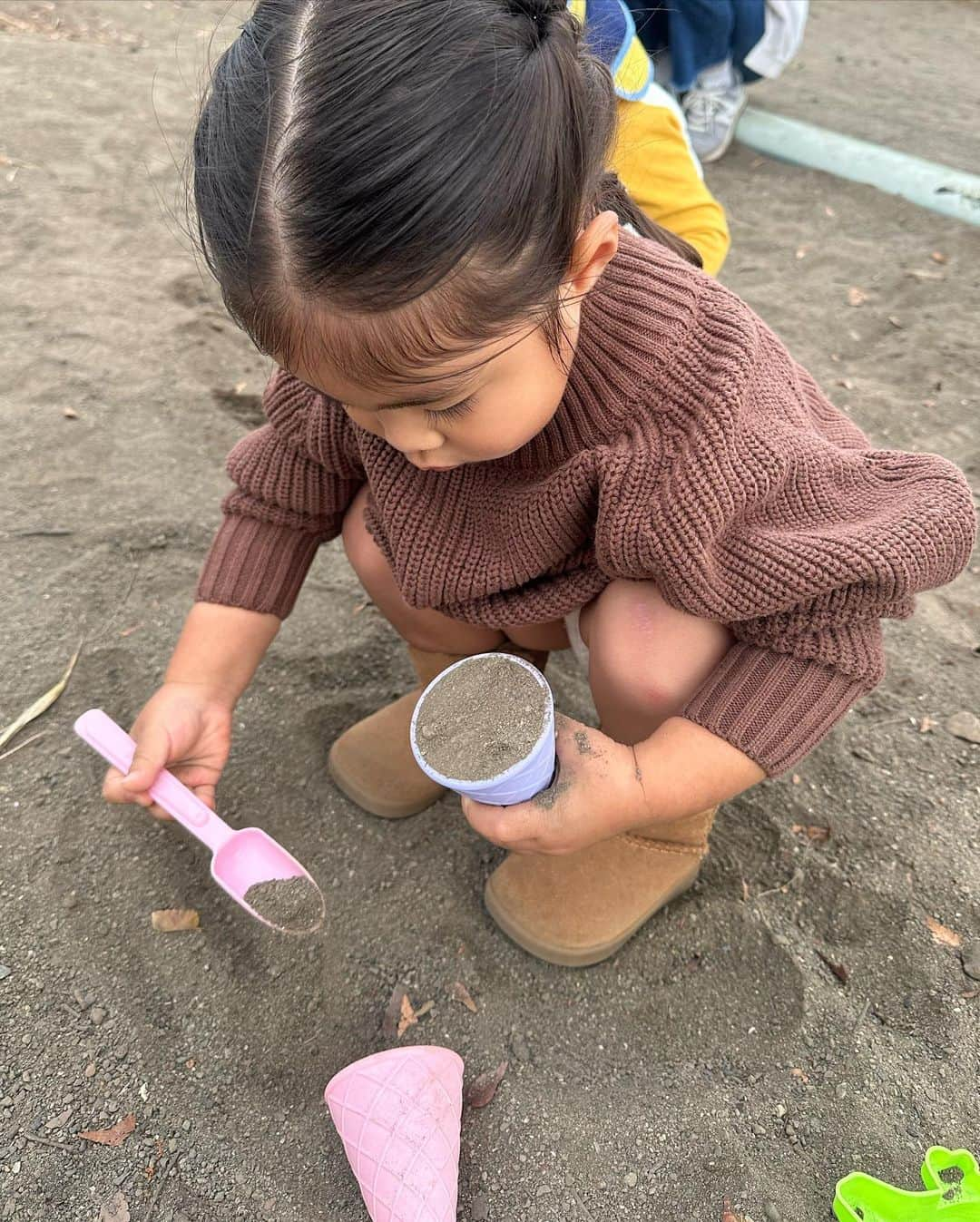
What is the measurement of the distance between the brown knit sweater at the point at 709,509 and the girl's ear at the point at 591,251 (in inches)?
4.2

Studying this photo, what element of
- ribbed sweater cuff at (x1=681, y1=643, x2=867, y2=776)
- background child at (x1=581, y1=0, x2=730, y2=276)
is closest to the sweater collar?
ribbed sweater cuff at (x1=681, y1=643, x2=867, y2=776)

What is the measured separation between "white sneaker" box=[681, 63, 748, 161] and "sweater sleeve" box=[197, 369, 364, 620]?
2.57 metres

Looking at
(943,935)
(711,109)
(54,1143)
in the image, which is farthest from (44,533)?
(711,109)

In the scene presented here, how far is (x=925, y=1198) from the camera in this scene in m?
0.87

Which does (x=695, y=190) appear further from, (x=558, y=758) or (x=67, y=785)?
(x=67, y=785)

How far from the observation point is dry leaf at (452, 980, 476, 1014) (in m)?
1.13

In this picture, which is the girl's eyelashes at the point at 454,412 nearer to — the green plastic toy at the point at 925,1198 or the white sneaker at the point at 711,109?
the green plastic toy at the point at 925,1198

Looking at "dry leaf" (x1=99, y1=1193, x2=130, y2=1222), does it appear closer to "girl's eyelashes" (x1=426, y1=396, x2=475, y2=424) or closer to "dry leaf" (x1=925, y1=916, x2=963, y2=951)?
"girl's eyelashes" (x1=426, y1=396, x2=475, y2=424)

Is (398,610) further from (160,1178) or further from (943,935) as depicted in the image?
(943,935)

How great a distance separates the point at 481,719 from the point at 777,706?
0.33m

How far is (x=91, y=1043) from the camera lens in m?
1.06

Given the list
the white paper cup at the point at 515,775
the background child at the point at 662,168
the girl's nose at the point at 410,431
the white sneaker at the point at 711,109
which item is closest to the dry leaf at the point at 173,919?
the white paper cup at the point at 515,775

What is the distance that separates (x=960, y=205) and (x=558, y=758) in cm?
270

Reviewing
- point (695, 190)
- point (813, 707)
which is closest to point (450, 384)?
point (813, 707)
